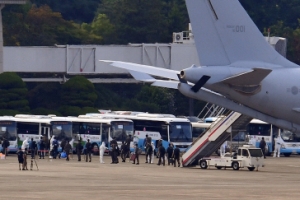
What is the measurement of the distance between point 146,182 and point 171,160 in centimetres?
1654

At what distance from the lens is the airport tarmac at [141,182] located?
3303 centimetres

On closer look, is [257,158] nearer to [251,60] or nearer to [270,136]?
[251,60]

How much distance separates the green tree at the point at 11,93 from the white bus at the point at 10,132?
8875 mm

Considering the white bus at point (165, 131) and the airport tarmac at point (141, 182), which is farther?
the white bus at point (165, 131)

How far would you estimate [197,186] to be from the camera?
37.8 meters

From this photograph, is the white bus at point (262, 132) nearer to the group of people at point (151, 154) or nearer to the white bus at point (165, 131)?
the white bus at point (165, 131)

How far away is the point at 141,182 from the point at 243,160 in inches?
467

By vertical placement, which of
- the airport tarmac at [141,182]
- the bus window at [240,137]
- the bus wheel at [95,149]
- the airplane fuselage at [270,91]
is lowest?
the airport tarmac at [141,182]

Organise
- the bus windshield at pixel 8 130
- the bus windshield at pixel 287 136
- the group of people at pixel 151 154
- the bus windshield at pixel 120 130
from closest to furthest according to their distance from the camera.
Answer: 1. the group of people at pixel 151 154
2. the bus windshield at pixel 120 130
3. the bus windshield at pixel 8 130
4. the bus windshield at pixel 287 136

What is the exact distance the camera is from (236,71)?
41688 mm

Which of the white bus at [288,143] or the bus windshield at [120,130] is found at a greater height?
the bus windshield at [120,130]

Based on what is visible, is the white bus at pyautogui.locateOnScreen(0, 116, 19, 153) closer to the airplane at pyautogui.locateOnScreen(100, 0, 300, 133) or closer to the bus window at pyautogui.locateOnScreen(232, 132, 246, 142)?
the bus window at pyautogui.locateOnScreen(232, 132, 246, 142)

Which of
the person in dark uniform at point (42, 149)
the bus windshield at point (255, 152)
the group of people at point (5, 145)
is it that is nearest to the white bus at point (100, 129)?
the person in dark uniform at point (42, 149)

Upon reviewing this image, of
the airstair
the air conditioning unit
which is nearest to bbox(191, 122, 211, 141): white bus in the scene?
the airstair
